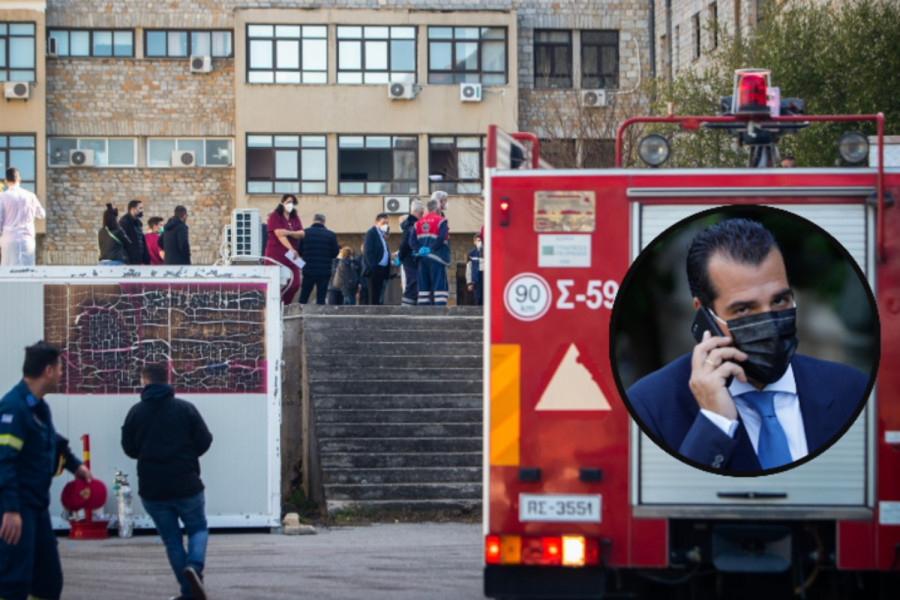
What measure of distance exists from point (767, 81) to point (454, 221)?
1416 inches

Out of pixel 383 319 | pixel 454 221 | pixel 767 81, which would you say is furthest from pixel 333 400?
pixel 454 221

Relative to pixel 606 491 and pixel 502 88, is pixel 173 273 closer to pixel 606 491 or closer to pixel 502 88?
pixel 606 491

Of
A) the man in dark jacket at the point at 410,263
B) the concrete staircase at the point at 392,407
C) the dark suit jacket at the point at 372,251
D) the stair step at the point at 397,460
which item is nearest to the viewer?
the concrete staircase at the point at 392,407

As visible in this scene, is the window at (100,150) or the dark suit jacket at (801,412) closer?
the dark suit jacket at (801,412)

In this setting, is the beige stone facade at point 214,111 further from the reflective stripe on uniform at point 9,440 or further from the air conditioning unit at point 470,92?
the reflective stripe on uniform at point 9,440

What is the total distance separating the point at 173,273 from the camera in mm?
14125

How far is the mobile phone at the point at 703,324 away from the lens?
633 cm

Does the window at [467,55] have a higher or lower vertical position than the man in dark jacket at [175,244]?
higher

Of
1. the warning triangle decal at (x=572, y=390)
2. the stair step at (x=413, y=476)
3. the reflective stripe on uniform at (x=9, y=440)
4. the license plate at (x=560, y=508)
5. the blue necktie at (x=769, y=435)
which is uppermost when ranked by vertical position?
the warning triangle decal at (x=572, y=390)

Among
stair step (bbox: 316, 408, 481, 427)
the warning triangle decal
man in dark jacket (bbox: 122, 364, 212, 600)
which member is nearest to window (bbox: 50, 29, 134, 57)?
stair step (bbox: 316, 408, 481, 427)

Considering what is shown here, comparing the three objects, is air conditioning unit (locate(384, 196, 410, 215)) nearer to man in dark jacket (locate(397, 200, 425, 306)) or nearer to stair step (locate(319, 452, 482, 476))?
man in dark jacket (locate(397, 200, 425, 306))

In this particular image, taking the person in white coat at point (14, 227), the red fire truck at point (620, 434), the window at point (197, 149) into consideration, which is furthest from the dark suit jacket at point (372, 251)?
the window at point (197, 149)

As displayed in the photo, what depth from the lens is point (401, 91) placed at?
43875mm

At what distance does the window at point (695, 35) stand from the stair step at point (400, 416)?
2575cm
